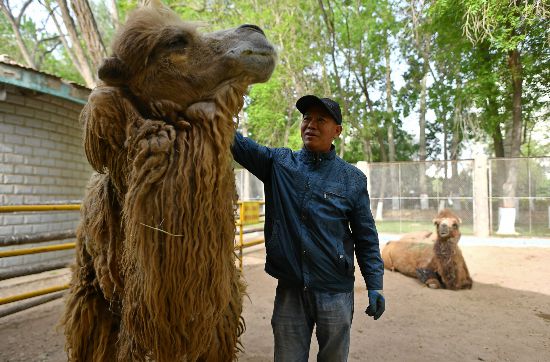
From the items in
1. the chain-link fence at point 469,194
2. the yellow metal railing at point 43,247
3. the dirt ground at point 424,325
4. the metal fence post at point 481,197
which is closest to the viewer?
the yellow metal railing at point 43,247

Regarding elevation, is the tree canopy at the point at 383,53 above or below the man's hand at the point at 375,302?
above

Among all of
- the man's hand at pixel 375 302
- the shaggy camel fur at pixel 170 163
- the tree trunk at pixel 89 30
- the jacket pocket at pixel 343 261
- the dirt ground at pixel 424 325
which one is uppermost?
the tree trunk at pixel 89 30

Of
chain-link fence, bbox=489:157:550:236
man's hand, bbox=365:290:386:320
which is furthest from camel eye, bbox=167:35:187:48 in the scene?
chain-link fence, bbox=489:157:550:236

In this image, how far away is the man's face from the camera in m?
2.49

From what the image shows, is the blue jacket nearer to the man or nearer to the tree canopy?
the man

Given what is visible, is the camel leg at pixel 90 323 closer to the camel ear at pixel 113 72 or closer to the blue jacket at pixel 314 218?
the blue jacket at pixel 314 218

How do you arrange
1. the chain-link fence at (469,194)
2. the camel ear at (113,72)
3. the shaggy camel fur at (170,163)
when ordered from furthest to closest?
the chain-link fence at (469,194), the camel ear at (113,72), the shaggy camel fur at (170,163)

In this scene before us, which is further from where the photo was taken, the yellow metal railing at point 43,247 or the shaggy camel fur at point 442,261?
the shaggy camel fur at point 442,261

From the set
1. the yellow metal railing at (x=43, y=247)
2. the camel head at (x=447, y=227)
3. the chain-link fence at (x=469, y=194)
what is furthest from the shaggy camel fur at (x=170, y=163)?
the chain-link fence at (x=469, y=194)

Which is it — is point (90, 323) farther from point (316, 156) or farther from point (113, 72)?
point (316, 156)

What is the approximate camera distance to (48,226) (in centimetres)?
822

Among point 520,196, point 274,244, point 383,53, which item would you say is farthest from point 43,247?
point 383,53

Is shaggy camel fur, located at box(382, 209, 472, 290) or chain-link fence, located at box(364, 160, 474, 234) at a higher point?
chain-link fence, located at box(364, 160, 474, 234)

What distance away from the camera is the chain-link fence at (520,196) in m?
12.9
